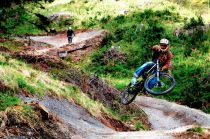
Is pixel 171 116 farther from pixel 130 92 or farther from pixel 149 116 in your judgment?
pixel 130 92

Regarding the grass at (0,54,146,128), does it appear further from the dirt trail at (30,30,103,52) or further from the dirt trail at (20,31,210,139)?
the dirt trail at (30,30,103,52)

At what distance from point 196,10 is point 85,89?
95.3ft

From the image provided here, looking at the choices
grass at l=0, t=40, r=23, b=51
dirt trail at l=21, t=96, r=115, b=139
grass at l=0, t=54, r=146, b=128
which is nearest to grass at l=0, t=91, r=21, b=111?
grass at l=0, t=54, r=146, b=128

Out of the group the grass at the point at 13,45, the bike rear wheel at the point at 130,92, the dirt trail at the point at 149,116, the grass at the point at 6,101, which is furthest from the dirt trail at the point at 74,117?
the grass at the point at 13,45

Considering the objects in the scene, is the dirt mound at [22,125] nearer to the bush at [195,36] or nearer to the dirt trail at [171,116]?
the dirt trail at [171,116]

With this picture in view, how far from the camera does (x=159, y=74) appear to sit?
46.2 ft

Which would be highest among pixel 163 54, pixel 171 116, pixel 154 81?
pixel 163 54

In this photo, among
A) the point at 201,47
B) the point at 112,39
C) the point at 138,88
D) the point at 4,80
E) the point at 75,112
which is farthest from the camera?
the point at 112,39

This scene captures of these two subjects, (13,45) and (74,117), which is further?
(13,45)

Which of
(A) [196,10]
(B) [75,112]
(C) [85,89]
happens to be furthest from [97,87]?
A: (A) [196,10]

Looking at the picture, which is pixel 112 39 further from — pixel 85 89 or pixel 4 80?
pixel 4 80

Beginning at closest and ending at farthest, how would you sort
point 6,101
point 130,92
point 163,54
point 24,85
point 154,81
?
1. point 6,101
2. point 24,85
3. point 163,54
4. point 154,81
5. point 130,92

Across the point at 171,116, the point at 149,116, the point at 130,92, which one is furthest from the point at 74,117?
the point at 171,116

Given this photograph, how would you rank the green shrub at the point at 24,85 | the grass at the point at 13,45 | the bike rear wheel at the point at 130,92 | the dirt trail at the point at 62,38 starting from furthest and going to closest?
the dirt trail at the point at 62,38 < the grass at the point at 13,45 < the bike rear wheel at the point at 130,92 < the green shrub at the point at 24,85
